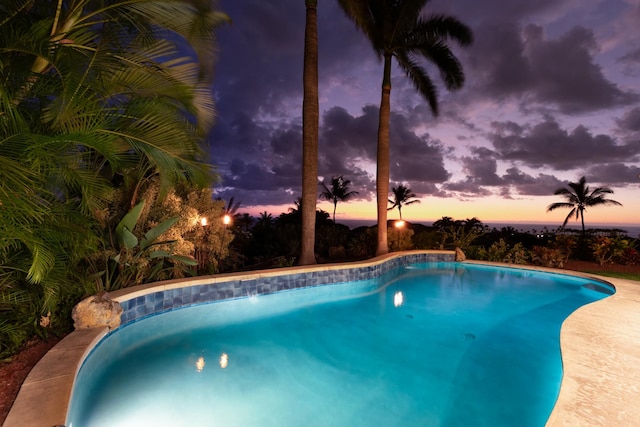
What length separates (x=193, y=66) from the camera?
4.43 m

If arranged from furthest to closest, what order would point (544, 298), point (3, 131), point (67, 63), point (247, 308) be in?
point (544, 298) < point (247, 308) < point (67, 63) < point (3, 131)

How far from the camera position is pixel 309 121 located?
28.2 ft

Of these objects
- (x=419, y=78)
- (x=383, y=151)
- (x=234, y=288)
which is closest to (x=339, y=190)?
(x=419, y=78)

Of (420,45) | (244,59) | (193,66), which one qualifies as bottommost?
(193,66)

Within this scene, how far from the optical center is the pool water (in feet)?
10.1

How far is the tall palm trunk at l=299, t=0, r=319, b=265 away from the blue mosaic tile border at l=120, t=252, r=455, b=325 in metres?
1.04

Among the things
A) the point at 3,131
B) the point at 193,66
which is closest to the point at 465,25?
the point at 193,66

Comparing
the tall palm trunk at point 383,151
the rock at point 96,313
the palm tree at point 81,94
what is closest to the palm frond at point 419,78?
the tall palm trunk at point 383,151

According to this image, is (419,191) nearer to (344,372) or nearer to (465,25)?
(465,25)

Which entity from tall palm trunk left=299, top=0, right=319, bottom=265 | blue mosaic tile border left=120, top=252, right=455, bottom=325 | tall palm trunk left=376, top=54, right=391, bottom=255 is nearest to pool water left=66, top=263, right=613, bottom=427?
blue mosaic tile border left=120, top=252, right=455, bottom=325

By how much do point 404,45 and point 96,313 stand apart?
11661mm

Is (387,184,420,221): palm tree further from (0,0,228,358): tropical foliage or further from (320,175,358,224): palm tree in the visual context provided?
(0,0,228,358): tropical foliage

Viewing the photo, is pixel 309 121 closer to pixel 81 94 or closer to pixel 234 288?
pixel 234 288

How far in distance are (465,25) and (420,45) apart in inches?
72.0
